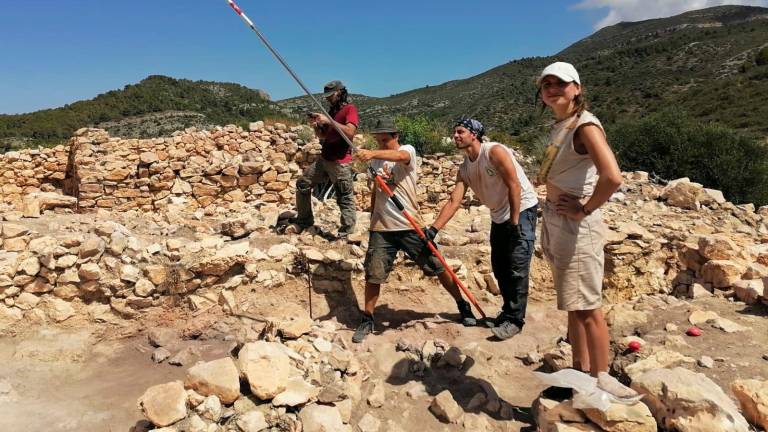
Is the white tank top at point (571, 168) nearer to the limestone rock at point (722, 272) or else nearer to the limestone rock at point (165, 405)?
the limestone rock at point (165, 405)

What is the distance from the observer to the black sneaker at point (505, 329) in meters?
3.72

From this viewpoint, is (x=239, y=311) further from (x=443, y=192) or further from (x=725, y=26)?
(x=725, y=26)

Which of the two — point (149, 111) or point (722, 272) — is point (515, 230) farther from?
point (149, 111)

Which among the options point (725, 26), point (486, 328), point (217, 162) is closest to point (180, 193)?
point (217, 162)

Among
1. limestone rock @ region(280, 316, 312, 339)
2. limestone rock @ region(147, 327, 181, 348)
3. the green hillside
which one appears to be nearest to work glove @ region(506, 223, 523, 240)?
limestone rock @ region(280, 316, 312, 339)

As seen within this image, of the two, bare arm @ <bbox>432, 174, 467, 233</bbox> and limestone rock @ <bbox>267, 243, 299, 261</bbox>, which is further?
limestone rock @ <bbox>267, 243, 299, 261</bbox>

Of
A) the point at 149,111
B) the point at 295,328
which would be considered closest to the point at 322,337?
the point at 295,328

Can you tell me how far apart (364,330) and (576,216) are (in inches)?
86.8

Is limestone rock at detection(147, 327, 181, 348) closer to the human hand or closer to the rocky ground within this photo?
the rocky ground

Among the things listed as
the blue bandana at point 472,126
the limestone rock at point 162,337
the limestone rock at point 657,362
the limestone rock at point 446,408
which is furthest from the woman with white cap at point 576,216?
the limestone rock at point 162,337

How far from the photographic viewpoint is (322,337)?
146 inches

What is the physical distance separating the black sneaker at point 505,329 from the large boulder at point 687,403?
1387 millimetres

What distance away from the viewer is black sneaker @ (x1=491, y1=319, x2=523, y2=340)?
3725mm

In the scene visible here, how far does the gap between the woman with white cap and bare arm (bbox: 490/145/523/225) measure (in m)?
0.82
